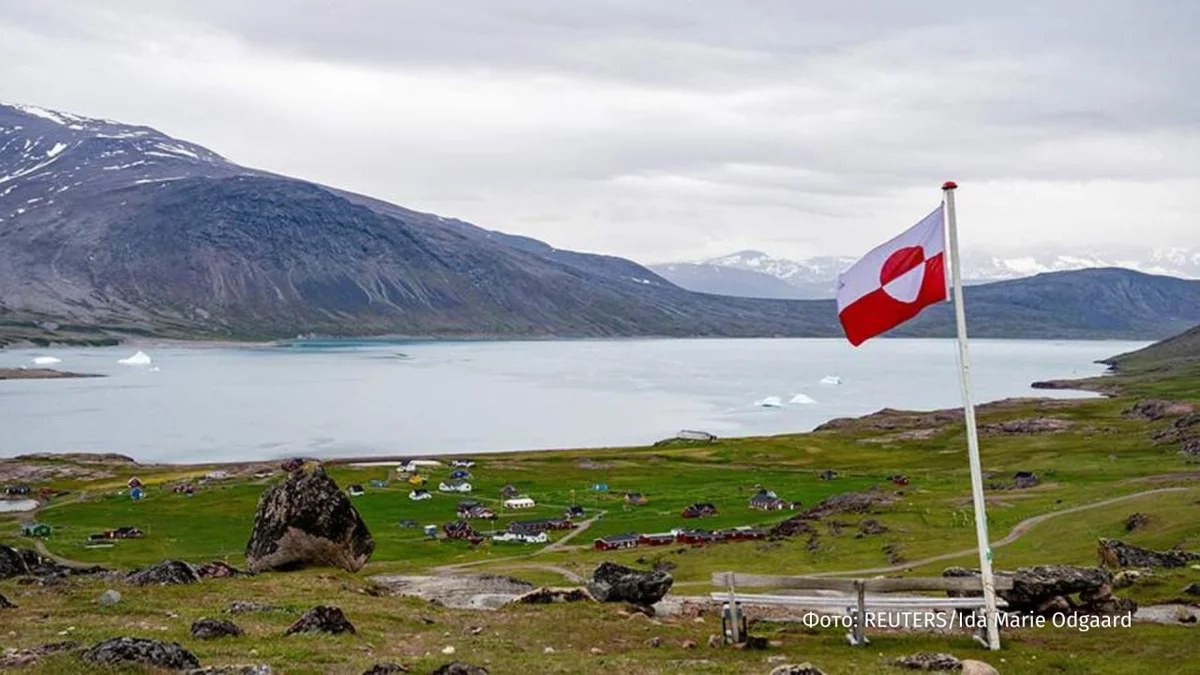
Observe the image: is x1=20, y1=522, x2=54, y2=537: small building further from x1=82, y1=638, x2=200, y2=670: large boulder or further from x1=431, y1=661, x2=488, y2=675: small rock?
x1=431, y1=661, x2=488, y2=675: small rock

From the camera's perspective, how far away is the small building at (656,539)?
7794 cm

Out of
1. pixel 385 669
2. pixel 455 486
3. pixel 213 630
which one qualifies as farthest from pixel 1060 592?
pixel 455 486

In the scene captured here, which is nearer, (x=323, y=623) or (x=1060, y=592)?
(x=323, y=623)

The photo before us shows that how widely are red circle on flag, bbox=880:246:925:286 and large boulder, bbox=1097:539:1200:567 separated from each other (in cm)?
2099

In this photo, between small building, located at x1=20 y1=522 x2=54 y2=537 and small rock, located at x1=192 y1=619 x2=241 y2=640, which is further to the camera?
small building, located at x1=20 y1=522 x2=54 y2=537

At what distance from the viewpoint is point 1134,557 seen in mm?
37156

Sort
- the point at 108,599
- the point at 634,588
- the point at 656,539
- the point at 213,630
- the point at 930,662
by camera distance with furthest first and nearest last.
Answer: the point at 656,539 → the point at 634,588 → the point at 108,599 → the point at 213,630 → the point at 930,662

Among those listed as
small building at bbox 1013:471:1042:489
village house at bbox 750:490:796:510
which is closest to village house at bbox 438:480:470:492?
village house at bbox 750:490:796:510

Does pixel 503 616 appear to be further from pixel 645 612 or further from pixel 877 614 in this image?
pixel 877 614

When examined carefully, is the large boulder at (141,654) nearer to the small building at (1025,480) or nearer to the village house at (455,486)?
the small building at (1025,480)

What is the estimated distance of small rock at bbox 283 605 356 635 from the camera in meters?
23.2

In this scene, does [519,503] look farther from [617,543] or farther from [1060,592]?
[1060,592]

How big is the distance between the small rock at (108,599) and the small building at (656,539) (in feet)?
175

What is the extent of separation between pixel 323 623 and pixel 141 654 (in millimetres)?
5715
